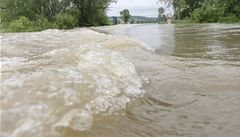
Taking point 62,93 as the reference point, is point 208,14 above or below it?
below

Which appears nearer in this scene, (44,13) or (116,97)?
(116,97)

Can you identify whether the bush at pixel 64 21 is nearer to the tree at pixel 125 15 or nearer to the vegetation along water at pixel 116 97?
the tree at pixel 125 15

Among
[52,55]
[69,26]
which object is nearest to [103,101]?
[52,55]

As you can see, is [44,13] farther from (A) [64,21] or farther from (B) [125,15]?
(B) [125,15]

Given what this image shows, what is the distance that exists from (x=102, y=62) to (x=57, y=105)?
1.19 m

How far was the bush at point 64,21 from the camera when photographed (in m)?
22.1

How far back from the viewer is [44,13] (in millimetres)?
23062

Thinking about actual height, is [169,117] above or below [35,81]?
below

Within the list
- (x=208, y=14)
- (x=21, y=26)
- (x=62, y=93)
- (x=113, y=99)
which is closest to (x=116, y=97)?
(x=113, y=99)

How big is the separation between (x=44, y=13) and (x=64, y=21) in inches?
60.0

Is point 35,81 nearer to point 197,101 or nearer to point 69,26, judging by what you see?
point 197,101

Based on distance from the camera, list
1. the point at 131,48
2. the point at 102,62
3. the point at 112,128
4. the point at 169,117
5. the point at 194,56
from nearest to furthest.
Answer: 1. the point at 112,128
2. the point at 169,117
3. the point at 102,62
4. the point at 194,56
5. the point at 131,48

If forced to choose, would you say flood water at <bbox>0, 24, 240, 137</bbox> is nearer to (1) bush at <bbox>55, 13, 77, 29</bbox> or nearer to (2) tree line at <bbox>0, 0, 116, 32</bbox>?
(2) tree line at <bbox>0, 0, 116, 32</bbox>

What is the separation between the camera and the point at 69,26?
22672 mm
